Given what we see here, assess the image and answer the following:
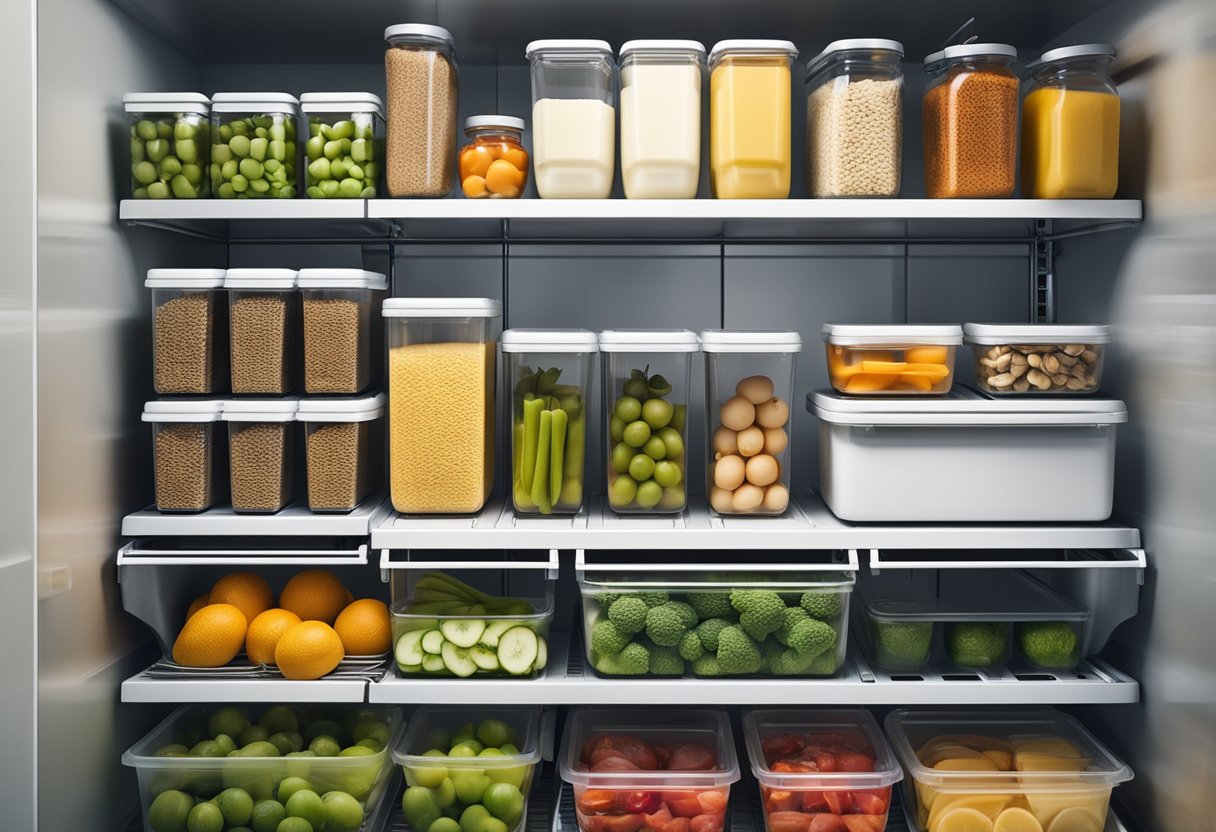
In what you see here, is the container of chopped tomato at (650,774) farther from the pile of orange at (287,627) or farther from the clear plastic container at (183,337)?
the clear plastic container at (183,337)

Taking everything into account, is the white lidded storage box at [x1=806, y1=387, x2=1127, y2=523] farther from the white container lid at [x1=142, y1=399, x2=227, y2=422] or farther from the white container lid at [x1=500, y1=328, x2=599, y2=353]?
the white container lid at [x1=142, y1=399, x2=227, y2=422]

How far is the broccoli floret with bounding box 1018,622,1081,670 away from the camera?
152cm

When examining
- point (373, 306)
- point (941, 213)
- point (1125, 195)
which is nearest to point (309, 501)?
point (373, 306)

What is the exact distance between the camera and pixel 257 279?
1.51m

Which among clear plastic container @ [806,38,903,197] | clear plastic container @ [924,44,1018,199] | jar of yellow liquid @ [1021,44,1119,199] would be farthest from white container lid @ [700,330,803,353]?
jar of yellow liquid @ [1021,44,1119,199]

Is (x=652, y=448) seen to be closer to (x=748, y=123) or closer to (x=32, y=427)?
(x=748, y=123)

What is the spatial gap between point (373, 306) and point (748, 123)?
674 millimetres

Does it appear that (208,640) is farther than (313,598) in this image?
No

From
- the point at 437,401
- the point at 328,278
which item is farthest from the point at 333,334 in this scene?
the point at 437,401

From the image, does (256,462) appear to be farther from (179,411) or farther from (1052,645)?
(1052,645)

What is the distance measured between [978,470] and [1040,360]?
199 millimetres

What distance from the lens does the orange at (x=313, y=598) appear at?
1628mm

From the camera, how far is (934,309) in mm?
1911

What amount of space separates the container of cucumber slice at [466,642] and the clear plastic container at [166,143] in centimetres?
74
